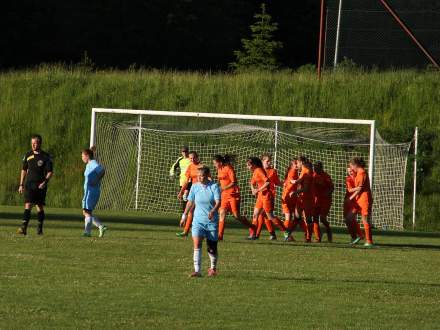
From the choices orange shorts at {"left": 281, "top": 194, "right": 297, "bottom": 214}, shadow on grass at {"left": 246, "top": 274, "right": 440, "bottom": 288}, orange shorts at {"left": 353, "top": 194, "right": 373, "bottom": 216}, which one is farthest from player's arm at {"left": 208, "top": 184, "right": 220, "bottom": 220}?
orange shorts at {"left": 281, "top": 194, "right": 297, "bottom": 214}

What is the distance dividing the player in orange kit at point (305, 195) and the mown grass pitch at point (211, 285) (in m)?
1.08

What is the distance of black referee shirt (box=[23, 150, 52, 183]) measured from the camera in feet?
76.9

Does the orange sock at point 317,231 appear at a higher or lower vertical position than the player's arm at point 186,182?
lower

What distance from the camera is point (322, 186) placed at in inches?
1019

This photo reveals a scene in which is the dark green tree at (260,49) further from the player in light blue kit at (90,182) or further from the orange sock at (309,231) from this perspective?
the player in light blue kit at (90,182)

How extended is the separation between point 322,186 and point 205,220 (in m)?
9.58

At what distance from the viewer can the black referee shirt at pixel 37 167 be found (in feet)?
76.9

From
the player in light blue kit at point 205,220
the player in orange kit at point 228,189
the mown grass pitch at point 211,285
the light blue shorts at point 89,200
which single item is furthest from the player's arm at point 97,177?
the player in light blue kit at point 205,220

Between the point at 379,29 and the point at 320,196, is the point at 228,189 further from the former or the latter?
the point at 379,29

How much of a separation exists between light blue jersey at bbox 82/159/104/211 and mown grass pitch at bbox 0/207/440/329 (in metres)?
0.72

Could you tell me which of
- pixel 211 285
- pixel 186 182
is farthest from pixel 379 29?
pixel 211 285

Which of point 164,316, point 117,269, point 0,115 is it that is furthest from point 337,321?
point 0,115

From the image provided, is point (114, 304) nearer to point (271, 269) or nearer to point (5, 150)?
point (271, 269)

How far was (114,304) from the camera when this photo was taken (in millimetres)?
13664
